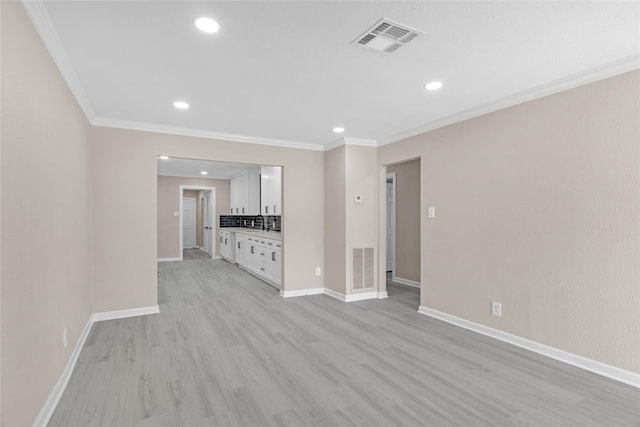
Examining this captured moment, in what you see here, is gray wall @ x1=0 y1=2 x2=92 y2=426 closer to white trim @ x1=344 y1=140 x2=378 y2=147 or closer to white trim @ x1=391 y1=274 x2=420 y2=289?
white trim @ x1=344 y1=140 x2=378 y2=147

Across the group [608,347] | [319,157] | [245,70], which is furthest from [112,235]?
[608,347]

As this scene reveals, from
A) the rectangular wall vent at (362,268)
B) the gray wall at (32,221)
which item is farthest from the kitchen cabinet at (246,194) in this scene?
the gray wall at (32,221)

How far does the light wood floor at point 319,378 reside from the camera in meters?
2.07

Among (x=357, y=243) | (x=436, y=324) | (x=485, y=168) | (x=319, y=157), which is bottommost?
(x=436, y=324)

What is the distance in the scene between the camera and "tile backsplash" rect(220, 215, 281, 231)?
822cm

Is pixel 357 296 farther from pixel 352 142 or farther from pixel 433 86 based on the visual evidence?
pixel 433 86

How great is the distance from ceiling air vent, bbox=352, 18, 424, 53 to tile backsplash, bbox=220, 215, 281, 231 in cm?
585

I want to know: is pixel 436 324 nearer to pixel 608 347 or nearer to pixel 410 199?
pixel 608 347

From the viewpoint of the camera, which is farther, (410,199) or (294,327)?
(410,199)

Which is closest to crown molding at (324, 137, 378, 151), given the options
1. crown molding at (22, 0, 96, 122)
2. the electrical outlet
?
the electrical outlet

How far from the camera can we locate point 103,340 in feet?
10.9

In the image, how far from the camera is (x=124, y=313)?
4.07 meters

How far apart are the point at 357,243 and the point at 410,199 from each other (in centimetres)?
170

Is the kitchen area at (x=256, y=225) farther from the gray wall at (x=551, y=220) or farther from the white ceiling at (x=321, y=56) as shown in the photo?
the gray wall at (x=551, y=220)
